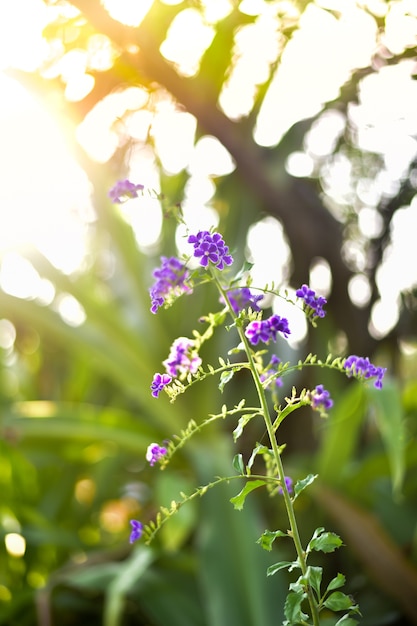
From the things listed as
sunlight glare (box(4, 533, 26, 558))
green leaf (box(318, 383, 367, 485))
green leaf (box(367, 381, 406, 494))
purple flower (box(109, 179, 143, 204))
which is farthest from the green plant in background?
sunlight glare (box(4, 533, 26, 558))

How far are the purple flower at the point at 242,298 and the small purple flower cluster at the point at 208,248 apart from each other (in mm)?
48

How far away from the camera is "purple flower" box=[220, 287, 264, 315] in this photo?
0.51m

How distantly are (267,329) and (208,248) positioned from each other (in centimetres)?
7

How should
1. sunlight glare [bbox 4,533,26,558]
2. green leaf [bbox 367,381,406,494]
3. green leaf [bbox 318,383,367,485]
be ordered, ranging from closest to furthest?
1. green leaf [bbox 367,381,406,494]
2. green leaf [bbox 318,383,367,485]
3. sunlight glare [bbox 4,533,26,558]

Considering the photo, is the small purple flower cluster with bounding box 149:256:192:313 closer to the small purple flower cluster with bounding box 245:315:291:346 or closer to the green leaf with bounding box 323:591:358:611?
the small purple flower cluster with bounding box 245:315:291:346

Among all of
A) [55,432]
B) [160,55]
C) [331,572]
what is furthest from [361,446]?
[160,55]

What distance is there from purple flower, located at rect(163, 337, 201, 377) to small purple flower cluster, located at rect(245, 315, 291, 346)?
0.04 meters

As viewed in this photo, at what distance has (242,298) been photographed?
54 cm

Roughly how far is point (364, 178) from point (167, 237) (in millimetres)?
468

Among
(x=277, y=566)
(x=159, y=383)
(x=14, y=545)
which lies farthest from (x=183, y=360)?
(x=14, y=545)

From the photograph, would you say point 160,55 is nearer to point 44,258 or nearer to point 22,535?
point 44,258

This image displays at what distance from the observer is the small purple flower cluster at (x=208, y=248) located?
0.45m

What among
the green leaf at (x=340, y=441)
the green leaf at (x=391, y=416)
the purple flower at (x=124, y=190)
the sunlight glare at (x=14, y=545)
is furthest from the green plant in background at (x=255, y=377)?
the sunlight glare at (x=14, y=545)

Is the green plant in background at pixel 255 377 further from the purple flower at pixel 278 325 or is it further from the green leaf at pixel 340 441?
the green leaf at pixel 340 441
